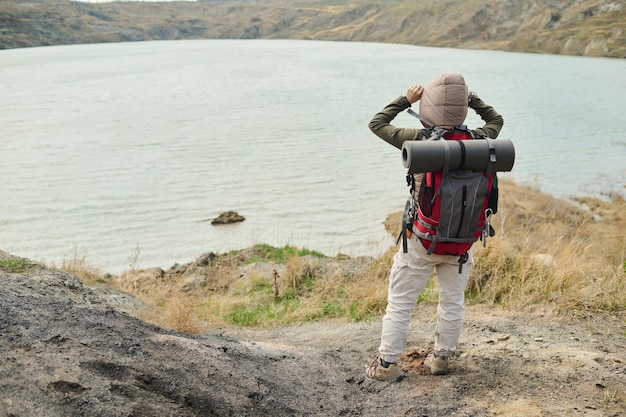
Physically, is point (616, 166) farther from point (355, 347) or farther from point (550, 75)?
point (550, 75)

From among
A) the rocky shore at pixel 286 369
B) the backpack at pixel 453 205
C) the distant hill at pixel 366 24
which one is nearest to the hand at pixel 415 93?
the backpack at pixel 453 205

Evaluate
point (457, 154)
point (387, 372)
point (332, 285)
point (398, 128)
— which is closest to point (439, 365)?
point (387, 372)

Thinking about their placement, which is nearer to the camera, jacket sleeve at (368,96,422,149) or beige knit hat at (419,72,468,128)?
beige knit hat at (419,72,468,128)

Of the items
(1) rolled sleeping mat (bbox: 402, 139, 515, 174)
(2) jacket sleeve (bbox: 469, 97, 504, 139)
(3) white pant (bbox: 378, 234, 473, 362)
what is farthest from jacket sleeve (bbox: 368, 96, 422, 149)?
(3) white pant (bbox: 378, 234, 473, 362)

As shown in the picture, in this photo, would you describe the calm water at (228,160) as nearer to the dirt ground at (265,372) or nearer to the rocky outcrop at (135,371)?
the dirt ground at (265,372)

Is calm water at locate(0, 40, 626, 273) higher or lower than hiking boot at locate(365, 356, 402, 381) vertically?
lower

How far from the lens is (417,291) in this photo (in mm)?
4070

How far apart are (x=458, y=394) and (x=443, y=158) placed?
1.66m

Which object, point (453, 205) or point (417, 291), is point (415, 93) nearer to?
Answer: point (453, 205)

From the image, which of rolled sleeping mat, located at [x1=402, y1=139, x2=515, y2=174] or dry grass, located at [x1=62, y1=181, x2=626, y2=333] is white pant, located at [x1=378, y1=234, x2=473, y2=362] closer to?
rolled sleeping mat, located at [x1=402, y1=139, x2=515, y2=174]

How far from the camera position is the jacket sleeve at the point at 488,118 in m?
4.25

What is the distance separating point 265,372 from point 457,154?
2.08 meters

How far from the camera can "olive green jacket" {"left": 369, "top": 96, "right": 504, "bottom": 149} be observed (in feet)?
13.1

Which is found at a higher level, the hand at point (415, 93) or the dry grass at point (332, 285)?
the hand at point (415, 93)
